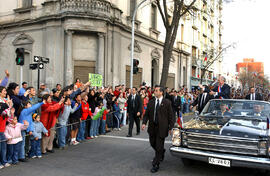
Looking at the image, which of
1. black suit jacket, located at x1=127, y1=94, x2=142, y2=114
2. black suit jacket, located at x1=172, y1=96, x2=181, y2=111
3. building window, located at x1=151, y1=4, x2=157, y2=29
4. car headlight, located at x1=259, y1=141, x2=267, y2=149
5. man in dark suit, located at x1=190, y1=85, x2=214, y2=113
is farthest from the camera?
building window, located at x1=151, y1=4, x2=157, y2=29

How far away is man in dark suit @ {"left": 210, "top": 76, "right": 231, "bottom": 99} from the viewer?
9.32 m

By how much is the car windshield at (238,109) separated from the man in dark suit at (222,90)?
2.50m

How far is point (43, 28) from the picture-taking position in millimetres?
20062

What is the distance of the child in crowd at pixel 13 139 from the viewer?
6211mm

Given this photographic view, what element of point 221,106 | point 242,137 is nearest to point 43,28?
point 221,106

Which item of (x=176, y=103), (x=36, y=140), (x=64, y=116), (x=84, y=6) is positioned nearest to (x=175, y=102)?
(x=176, y=103)

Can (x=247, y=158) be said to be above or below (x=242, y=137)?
below

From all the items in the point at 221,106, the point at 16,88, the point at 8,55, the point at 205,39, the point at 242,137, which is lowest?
the point at 242,137

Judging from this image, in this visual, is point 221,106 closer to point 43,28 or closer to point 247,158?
point 247,158

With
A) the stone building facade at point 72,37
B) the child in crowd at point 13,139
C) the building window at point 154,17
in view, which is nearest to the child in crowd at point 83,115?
the child in crowd at point 13,139

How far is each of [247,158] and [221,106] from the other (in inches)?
84.0

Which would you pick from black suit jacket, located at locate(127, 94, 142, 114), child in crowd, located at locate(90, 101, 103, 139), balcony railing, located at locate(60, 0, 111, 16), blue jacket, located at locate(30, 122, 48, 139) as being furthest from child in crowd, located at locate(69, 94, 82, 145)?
balcony railing, located at locate(60, 0, 111, 16)

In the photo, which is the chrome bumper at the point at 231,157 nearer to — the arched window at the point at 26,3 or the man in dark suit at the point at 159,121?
the man in dark suit at the point at 159,121

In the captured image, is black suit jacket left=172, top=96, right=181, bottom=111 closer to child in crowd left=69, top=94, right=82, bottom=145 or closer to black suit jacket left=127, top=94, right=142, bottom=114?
black suit jacket left=127, top=94, right=142, bottom=114
